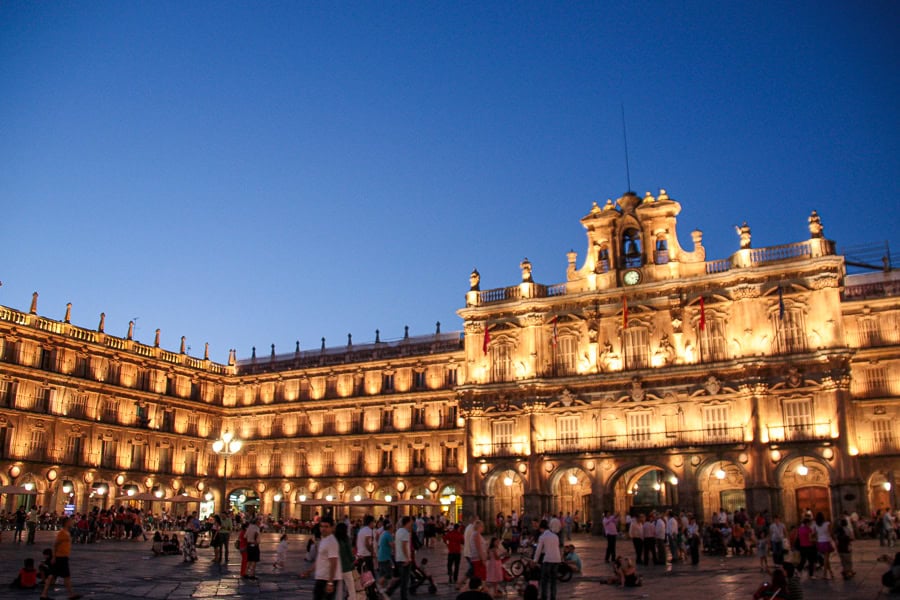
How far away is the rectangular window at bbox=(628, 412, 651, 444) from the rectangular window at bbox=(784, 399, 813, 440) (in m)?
6.96

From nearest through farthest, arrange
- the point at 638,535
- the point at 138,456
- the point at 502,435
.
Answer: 1. the point at 638,535
2. the point at 502,435
3. the point at 138,456

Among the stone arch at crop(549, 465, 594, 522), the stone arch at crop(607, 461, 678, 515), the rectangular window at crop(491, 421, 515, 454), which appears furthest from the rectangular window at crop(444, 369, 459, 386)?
the stone arch at crop(607, 461, 678, 515)

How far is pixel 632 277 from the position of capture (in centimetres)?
4766

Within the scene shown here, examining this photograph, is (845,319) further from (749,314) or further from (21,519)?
(21,519)

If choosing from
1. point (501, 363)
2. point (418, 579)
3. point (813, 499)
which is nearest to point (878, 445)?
point (813, 499)

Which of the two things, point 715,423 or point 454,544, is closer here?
point 454,544

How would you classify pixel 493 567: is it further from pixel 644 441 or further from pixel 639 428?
pixel 639 428

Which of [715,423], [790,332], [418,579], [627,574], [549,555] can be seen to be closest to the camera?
[549,555]

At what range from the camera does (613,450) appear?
45.2 metres

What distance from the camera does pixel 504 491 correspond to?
50.9 metres

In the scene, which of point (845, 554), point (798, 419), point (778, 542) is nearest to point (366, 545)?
point (778, 542)

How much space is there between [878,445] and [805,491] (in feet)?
14.5

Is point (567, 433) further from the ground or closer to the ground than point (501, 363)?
closer to the ground

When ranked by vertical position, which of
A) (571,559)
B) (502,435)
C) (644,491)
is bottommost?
(571,559)
